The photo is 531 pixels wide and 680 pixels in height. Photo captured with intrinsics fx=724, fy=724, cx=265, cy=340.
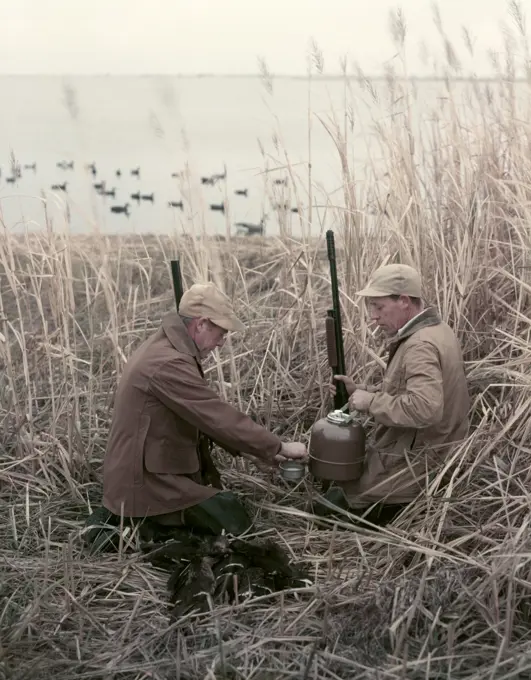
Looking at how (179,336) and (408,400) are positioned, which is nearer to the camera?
(408,400)

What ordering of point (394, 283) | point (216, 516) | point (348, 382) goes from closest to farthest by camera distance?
point (394, 283) → point (216, 516) → point (348, 382)

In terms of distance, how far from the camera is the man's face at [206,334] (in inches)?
115

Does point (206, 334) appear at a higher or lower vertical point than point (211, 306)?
lower

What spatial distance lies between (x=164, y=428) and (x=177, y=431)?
0.07 metres

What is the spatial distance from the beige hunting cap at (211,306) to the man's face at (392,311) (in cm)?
56

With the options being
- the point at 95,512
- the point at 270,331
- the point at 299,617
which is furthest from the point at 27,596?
the point at 270,331

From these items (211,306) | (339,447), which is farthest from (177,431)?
(339,447)

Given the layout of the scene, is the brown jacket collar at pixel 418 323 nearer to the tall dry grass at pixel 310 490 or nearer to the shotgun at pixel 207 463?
the tall dry grass at pixel 310 490

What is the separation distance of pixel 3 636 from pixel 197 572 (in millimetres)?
677

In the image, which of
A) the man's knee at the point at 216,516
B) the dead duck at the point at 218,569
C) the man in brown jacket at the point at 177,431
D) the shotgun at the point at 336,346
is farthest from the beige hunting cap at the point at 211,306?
the dead duck at the point at 218,569

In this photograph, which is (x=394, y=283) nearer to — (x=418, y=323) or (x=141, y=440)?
(x=418, y=323)

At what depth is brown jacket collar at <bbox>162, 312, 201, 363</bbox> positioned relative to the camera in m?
2.92

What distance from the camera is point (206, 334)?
294 cm

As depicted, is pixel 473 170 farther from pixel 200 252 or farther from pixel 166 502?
pixel 166 502
